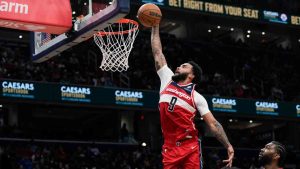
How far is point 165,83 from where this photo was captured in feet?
22.4

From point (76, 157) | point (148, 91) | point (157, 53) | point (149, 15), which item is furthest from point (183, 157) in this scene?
point (148, 91)

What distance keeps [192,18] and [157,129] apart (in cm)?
718

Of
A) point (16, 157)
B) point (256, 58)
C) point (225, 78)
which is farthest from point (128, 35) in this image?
point (256, 58)

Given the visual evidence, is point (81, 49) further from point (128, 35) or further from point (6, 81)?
point (128, 35)

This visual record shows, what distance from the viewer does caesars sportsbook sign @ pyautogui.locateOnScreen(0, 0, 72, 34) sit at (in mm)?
8550

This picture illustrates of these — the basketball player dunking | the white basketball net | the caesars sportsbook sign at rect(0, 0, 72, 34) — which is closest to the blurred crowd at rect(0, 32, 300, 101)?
the white basketball net

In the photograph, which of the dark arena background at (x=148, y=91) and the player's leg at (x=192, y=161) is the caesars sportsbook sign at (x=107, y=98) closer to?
the dark arena background at (x=148, y=91)

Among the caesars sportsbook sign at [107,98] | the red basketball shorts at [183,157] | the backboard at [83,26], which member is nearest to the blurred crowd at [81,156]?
the caesars sportsbook sign at [107,98]

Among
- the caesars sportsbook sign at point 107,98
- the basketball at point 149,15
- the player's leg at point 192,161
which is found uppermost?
the basketball at point 149,15

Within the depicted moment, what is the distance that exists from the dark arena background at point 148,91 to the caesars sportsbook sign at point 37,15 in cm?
780

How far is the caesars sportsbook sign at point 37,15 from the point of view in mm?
8550

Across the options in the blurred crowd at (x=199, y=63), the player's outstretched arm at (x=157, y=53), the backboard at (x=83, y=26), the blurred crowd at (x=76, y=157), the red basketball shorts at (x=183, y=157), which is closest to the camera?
the red basketball shorts at (x=183, y=157)

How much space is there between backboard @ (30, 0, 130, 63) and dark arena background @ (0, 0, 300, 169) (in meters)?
6.87

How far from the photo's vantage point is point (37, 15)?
28.8 ft
